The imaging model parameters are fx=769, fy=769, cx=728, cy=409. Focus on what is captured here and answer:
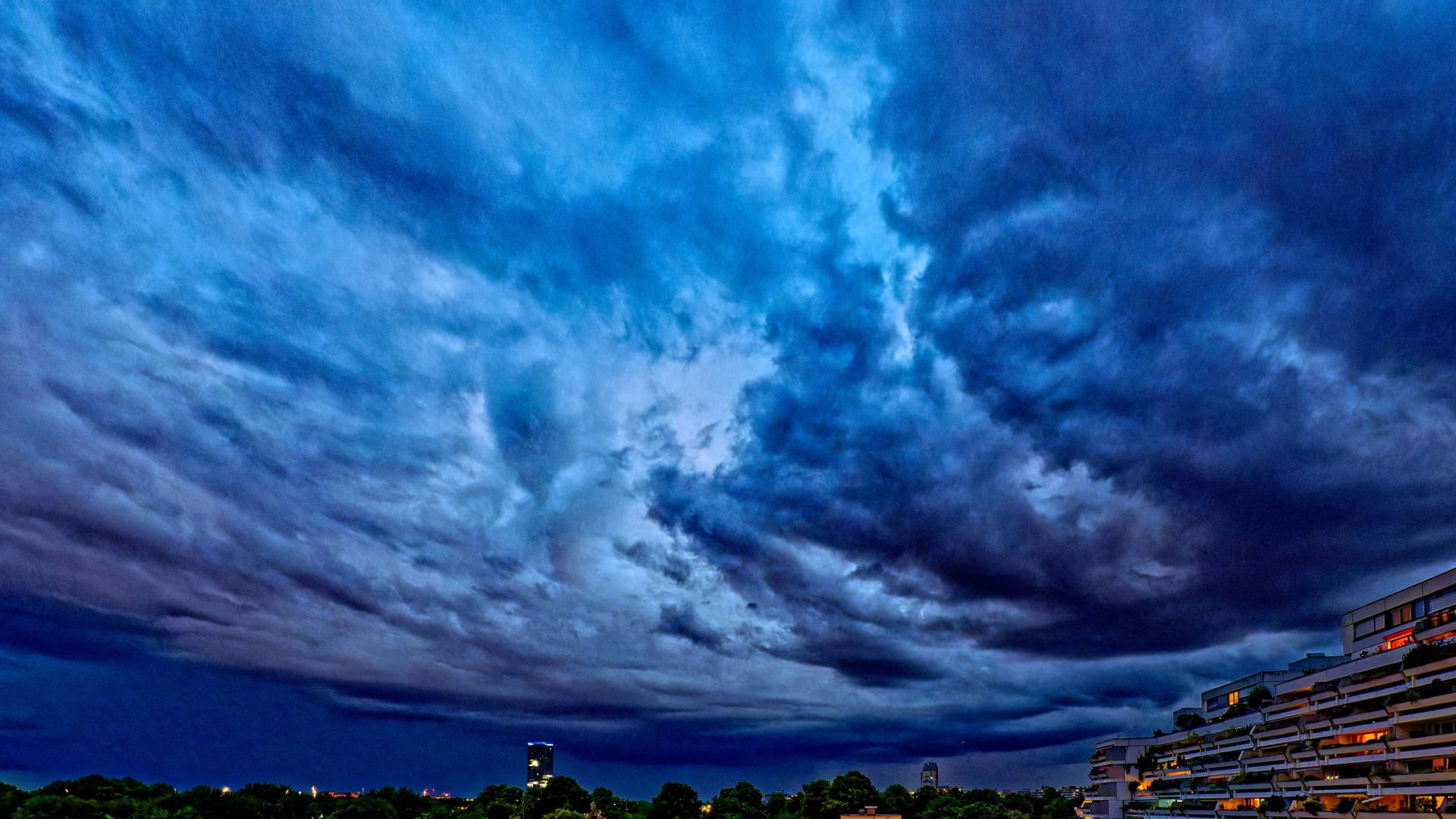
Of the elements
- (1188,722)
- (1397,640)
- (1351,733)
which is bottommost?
(1188,722)

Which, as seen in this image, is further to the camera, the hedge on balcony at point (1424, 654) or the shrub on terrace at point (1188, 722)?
the shrub on terrace at point (1188, 722)

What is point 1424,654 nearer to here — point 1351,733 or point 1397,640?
point 1397,640

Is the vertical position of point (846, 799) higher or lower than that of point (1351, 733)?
lower

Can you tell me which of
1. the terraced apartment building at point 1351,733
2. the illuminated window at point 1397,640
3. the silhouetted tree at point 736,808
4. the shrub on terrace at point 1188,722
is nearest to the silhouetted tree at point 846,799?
the silhouetted tree at point 736,808

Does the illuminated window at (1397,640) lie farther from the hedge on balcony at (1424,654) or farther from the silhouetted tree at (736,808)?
the silhouetted tree at (736,808)

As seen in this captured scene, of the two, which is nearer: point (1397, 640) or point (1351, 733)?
point (1397, 640)

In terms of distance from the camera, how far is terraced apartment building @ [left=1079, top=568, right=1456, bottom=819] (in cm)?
7450

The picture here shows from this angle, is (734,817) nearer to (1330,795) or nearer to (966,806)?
(966,806)

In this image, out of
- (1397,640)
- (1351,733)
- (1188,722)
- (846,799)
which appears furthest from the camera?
(846,799)

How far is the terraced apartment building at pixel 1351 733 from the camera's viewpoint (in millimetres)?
74500

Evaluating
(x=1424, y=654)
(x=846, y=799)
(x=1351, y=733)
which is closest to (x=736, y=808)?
(x=846, y=799)

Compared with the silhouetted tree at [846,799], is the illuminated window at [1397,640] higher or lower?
higher

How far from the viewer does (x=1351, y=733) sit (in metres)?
92.3

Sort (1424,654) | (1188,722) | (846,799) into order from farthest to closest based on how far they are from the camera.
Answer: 1. (846,799)
2. (1188,722)
3. (1424,654)
